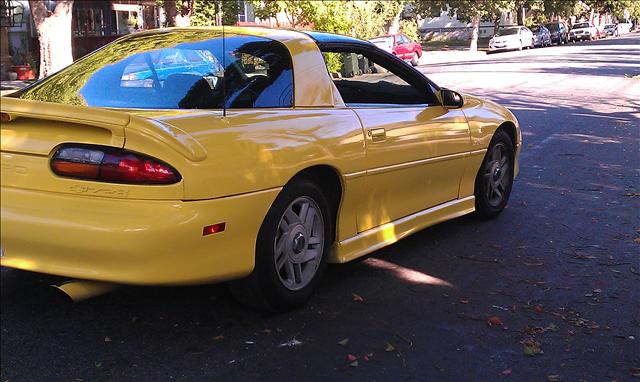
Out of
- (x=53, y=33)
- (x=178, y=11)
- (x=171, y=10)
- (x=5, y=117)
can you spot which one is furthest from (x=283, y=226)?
(x=178, y=11)

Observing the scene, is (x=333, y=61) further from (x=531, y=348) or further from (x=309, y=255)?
(x=531, y=348)

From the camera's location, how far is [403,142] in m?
4.75

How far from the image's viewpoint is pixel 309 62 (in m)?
4.34

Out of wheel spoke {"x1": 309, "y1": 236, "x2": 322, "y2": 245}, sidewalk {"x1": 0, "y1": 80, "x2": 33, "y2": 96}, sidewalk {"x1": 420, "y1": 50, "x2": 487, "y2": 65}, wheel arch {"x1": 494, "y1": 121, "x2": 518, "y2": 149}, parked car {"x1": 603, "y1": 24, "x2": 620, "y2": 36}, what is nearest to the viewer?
wheel spoke {"x1": 309, "y1": 236, "x2": 322, "y2": 245}

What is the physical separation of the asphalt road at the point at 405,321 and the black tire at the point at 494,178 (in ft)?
0.45

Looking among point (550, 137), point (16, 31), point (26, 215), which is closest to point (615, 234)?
point (26, 215)

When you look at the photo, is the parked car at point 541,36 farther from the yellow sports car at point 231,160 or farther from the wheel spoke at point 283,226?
the wheel spoke at point 283,226

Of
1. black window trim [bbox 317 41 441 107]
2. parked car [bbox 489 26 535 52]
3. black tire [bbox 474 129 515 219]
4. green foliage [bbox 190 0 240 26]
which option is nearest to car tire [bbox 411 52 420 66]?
green foliage [bbox 190 0 240 26]

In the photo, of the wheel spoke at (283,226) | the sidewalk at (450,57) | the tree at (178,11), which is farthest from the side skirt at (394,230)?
the sidewalk at (450,57)

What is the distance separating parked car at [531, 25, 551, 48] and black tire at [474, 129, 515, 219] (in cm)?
4594

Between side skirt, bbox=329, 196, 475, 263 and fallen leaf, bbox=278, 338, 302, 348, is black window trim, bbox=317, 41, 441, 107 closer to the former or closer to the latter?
side skirt, bbox=329, 196, 475, 263

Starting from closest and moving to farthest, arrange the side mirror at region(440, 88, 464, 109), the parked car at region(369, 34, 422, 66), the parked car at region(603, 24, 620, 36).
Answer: the side mirror at region(440, 88, 464, 109), the parked car at region(369, 34, 422, 66), the parked car at region(603, 24, 620, 36)

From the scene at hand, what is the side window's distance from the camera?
5.09 meters

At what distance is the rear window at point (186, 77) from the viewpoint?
4.00m
